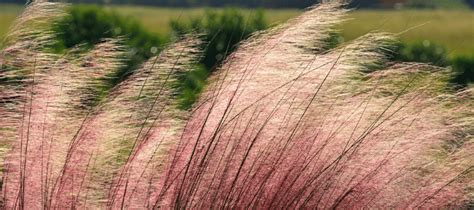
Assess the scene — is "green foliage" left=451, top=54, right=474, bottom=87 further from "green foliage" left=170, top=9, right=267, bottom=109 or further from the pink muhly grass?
the pink muhly grass

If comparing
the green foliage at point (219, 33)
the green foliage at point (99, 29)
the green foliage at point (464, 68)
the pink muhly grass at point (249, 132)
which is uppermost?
the pink muhly grass at point (249, 132)

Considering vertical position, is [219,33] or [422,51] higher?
[219,33]

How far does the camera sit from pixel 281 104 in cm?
471

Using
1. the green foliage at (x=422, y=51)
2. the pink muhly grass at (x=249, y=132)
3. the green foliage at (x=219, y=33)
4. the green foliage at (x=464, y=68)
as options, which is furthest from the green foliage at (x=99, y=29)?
the pink muhly grass at (x=249, y=132)

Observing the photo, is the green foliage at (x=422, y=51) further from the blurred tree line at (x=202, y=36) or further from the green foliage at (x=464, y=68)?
the green foliage at (x=464, y=68)

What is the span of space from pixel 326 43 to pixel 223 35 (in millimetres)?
3953

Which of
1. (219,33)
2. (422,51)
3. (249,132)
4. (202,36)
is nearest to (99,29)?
(219,33)

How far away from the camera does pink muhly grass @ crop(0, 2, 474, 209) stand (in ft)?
15.1

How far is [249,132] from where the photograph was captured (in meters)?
4.65

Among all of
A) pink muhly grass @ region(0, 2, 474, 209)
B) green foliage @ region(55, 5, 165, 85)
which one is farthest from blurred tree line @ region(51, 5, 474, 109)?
pink muhly grass @ region(0, 2, 474, 209)

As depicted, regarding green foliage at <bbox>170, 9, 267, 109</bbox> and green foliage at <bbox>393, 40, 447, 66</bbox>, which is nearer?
green foliage at <bbox>170, 9, 267, 109</bbox>

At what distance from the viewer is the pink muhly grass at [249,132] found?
4.62 meters

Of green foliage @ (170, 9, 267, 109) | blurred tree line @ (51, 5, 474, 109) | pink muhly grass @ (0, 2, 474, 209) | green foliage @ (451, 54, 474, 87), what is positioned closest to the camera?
pink muhly grass @ (0, 2, 474, 209)

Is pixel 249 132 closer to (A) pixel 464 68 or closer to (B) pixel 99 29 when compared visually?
(B) pixel 99 29
